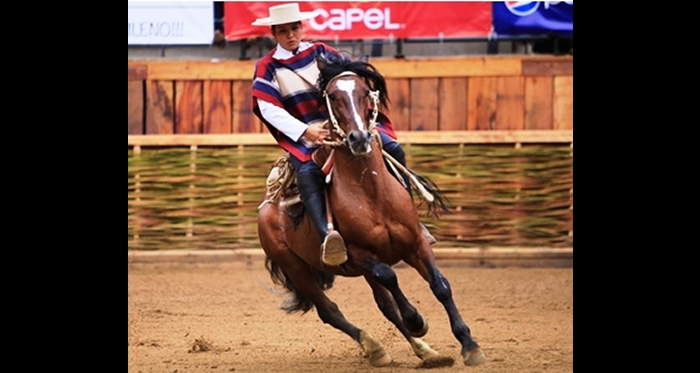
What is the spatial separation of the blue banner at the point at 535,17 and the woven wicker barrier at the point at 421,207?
4.93ft

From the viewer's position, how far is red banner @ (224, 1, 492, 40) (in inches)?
554

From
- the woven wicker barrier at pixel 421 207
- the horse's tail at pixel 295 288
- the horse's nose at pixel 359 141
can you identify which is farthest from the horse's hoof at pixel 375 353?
the woven wicker barrier at pixel 421 207

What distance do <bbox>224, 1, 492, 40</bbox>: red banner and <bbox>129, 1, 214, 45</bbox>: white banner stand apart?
0.96 feet

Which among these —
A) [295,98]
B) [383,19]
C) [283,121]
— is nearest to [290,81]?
[295,98]

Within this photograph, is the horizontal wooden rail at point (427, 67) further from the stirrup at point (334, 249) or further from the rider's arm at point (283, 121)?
the stirrup at point (334, 249)

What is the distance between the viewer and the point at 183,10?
14.3 metres

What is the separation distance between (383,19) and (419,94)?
3.30 feet

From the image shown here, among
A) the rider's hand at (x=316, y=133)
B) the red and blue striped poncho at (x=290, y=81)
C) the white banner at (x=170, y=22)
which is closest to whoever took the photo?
the rider's hand at (x=316, y=133)

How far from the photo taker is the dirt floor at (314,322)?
841cm

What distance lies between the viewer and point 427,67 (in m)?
14.2

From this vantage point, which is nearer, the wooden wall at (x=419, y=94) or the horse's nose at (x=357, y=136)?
the horse's nose at (x=357, y=136)

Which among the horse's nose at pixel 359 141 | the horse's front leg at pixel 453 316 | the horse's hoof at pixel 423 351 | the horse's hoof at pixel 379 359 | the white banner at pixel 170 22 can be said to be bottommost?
the horse's hoof at pixel 379 359

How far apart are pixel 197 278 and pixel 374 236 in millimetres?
5687
